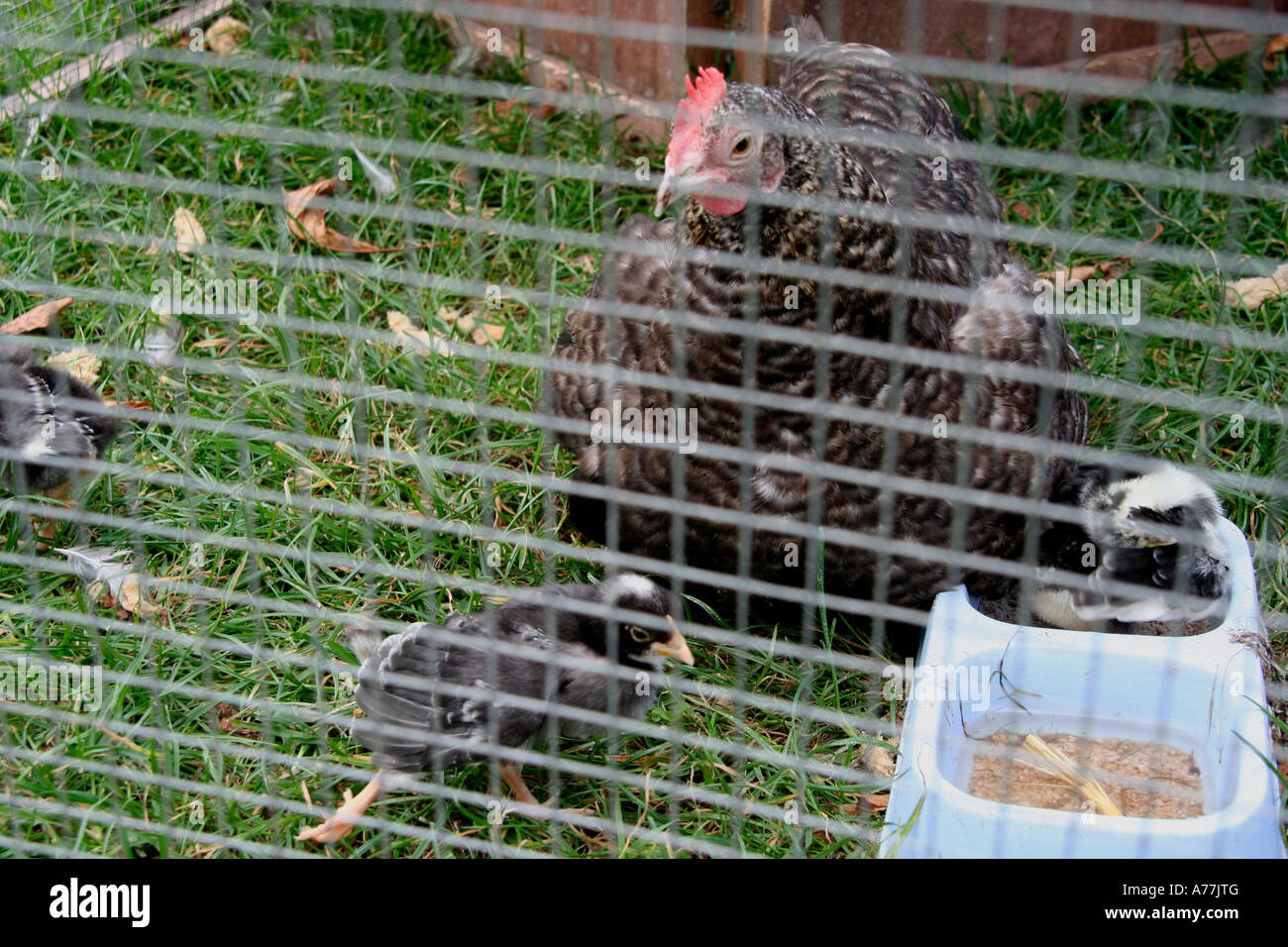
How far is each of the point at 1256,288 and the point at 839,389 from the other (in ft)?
5.52

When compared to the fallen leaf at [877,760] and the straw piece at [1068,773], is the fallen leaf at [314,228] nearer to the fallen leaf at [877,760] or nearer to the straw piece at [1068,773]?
the fallen leaf at [877,760]

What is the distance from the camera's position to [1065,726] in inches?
100

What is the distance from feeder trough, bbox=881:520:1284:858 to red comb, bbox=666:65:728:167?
3.46ft

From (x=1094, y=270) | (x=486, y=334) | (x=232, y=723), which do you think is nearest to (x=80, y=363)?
(x=486, y=334)

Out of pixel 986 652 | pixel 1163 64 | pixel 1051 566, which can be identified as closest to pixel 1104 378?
pixel 1051 566

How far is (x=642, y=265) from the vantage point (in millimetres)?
2760

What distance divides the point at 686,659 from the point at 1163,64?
2.61 m

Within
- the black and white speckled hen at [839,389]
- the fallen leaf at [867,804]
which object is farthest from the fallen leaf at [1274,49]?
the fallen leaf at [867,804]

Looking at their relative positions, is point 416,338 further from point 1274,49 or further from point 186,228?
point 1274,49

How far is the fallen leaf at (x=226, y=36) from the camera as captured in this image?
411 centimetres

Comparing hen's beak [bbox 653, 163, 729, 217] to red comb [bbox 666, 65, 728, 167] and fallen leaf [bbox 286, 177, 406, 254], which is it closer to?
red comb [bbox 666, 65, 728, 167]

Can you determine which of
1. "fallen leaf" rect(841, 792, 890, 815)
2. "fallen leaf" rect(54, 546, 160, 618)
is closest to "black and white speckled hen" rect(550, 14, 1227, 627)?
"fallen leaf" rect(841, 792, 890, 815)

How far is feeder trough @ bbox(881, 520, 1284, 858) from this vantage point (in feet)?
7.11

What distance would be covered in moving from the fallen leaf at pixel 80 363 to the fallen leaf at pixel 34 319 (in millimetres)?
109
